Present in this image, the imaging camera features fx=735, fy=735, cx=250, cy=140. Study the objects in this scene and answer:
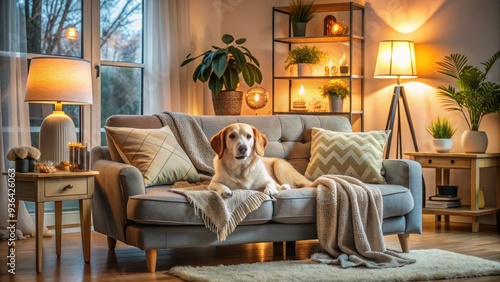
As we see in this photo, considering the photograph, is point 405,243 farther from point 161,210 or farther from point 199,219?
point 161,210

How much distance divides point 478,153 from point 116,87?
2932mm

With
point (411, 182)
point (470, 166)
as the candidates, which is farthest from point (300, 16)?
point (411, 182)

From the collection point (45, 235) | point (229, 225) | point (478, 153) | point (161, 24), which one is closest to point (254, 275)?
point (229, 225)

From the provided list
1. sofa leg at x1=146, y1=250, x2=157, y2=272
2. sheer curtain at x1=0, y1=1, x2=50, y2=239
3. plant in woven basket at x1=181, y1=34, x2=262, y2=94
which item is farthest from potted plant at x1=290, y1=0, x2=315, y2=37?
sofa leg at x1=146, y1=250, x2=157, y2=272

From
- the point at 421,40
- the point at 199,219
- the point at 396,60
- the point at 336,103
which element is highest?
the point at 421,40

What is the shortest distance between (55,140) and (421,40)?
10.9ft

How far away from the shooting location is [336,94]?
6.27 m

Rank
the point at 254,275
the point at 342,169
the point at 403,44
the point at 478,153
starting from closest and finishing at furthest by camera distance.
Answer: the point at 254,275, the point at 342,169, the point at 478,153, the point at 403,44

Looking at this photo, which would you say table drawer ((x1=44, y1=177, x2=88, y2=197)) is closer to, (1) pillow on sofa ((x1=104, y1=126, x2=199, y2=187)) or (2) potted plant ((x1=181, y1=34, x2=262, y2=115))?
(1) pillow on sofa ((x1=104, y1=126, x2=199, y2=187))

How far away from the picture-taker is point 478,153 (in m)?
5.68

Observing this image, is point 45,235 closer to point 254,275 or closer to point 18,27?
point 18,27

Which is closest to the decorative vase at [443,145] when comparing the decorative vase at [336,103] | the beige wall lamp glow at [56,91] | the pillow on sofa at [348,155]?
the decorative vase at [336,103]

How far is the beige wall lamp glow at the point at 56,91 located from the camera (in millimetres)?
4297

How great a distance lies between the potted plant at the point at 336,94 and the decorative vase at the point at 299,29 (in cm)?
54
